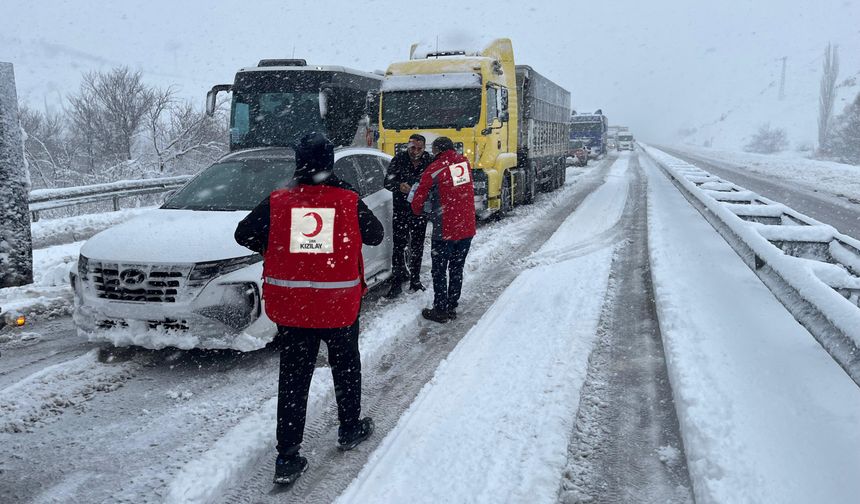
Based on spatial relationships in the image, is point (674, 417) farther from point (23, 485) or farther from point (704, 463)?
point (23, 485)

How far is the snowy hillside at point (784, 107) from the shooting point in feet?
309

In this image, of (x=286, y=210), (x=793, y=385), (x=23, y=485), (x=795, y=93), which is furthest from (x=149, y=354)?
(x=795, y=93)

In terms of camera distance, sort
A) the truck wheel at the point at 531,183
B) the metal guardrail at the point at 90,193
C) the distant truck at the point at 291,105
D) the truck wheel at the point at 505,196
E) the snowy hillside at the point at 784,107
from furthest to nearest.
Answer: the snowy hillside at the point at 784,107 < the truck wheel at the point at 531,183 < the truck wheel at the point at 505,196 < the distant truck at the point at 291,105 < the metal guardrail at the point at 90,193

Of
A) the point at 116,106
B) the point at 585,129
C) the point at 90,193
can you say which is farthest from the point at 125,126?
the point at 585,129

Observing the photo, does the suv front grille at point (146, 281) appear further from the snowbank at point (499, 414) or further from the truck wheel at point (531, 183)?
the truck wheel at point (531, 183)

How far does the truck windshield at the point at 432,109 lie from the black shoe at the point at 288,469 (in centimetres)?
905

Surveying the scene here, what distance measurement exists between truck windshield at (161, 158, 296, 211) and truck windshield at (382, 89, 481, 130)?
5.75 metres

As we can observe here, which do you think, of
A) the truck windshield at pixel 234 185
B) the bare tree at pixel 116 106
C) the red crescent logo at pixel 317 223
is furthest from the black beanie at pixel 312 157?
the bare tree at pixel 116 106

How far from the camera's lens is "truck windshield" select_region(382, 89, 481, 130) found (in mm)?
11492

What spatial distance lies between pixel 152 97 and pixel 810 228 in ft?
93.8

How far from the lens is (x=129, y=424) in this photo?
12.7ft

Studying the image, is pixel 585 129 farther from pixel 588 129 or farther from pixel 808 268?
pixel 808 268

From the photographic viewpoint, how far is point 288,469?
10.4 feet

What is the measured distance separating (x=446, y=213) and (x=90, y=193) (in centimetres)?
983
